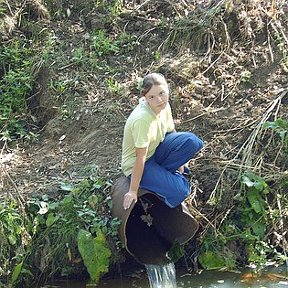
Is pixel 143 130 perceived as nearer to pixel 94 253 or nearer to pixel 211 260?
pixel 94 253

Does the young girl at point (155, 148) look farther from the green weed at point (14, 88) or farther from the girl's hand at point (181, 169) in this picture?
the green weed at point (14, 88)

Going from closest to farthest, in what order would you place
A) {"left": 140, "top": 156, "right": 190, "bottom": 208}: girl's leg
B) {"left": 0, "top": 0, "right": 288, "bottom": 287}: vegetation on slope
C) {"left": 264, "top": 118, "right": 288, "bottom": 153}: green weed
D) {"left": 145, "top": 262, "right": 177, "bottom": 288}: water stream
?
{"left": 140, "top": 156, "right": 190, "bottom": 208}: girl's leg → {"left": 145, "top": 262, "right": 177, "bottom": 288}: water stream → {"left": 0, "top": 0, "right": 288, "bottom": 287}: vegetation on slope → {"left": 264, "top": 118, "right": 288, "bottom": 153}: green weed

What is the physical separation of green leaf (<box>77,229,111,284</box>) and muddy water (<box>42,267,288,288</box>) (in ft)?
0.56

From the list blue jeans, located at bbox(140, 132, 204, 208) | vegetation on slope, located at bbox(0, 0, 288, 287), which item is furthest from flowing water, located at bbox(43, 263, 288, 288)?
blue jeans, located at bbox(140, 132, 204, 208)

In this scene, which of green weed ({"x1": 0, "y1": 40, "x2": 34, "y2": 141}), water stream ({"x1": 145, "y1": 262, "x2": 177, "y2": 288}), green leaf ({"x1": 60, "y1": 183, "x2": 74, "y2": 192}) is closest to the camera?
water stream ({"x1": 145, "y1": 262, "x2": 177, "y2": 288})

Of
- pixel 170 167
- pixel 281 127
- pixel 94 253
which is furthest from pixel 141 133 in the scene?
pixel 281 127

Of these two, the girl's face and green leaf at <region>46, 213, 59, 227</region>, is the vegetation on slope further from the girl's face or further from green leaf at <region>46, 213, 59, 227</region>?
the girl's face

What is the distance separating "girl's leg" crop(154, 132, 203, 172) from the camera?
229 inches

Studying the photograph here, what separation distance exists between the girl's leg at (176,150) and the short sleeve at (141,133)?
13.0 inches

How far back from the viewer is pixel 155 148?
589cm

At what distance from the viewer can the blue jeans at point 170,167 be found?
5789mm

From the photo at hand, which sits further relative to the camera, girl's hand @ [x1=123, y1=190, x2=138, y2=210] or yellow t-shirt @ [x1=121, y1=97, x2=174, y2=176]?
girl's hand @ [x1=123, y1=190, x2=138, y2=210]

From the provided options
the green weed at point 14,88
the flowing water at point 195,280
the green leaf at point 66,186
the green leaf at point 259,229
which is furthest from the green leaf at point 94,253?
the green weed at point 14,88

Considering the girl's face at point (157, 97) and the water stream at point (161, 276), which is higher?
the girl's face at point (157, 97)
